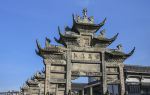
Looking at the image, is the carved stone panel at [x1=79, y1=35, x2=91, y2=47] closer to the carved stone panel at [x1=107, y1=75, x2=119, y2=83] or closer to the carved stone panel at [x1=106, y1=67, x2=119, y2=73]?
the carved stone panel at [x1=106, y1=67, x2=119, y2=73]

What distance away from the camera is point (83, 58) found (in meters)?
24.2

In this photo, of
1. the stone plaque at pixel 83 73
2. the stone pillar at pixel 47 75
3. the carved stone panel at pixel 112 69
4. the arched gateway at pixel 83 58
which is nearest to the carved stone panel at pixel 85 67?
the arched gateway at pixel 83 58

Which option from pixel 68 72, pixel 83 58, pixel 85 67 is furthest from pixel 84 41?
pixel 68 72

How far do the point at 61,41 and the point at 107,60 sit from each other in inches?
177

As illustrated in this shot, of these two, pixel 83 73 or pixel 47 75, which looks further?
pixel 83 73

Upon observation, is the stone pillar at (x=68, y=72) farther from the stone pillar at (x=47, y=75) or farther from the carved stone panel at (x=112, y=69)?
the carved stone panel at (x=112, y=69)

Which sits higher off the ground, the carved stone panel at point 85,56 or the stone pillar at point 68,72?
the carved stone panel at point 85,56

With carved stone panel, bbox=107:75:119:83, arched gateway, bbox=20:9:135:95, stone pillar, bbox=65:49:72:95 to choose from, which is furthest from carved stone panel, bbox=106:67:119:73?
stone pillar, bbox=65:49:72:95

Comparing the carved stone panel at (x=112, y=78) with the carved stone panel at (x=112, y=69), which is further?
the carved stone panel at (x=112, y=69)

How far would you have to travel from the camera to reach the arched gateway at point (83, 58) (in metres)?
23.4

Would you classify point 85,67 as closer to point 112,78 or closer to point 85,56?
point 85,56

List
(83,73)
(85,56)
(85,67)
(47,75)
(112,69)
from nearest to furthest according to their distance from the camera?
(47,75) → (83,73) → (85,67) → (85,56) → (112,69)

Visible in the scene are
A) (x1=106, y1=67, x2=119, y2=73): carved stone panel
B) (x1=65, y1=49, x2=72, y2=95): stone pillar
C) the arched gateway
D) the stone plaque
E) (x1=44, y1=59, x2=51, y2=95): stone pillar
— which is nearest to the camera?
(x1=44, y1=59, x2=51, y2=95): stone pillar

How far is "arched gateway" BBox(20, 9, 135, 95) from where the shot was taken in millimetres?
23406
